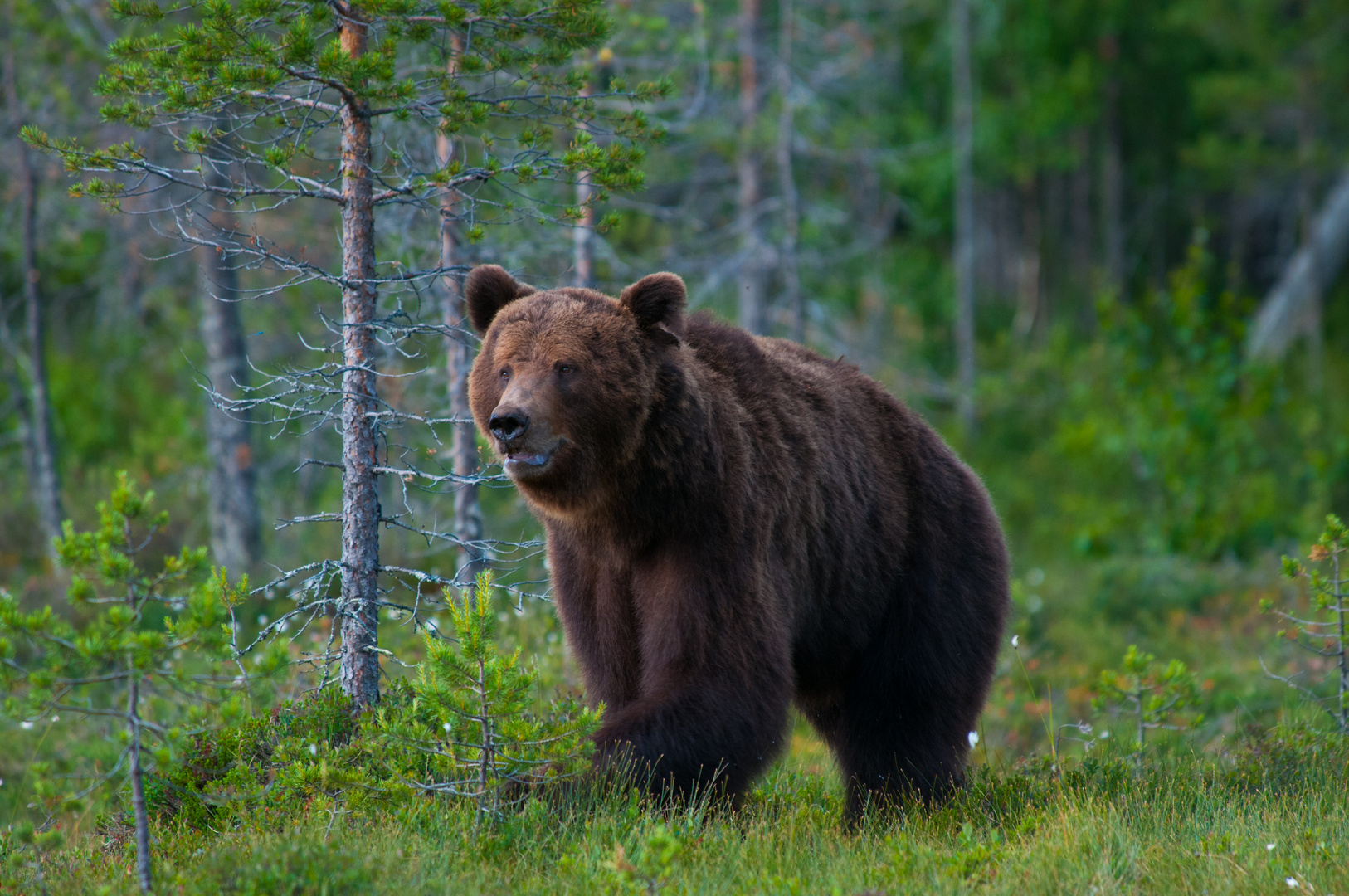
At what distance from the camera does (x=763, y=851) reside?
4594 millimetres

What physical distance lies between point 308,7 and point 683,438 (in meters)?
2.67

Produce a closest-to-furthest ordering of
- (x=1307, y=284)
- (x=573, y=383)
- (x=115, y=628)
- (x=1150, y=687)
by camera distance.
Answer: (x=115, y=628), (x=573, y=383), (x=1150, y=687), (x=1307, y=284)

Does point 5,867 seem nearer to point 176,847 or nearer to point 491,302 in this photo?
point 176,847

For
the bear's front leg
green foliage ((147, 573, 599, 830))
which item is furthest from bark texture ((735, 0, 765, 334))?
green foliage ((147, 573, 599, 830))

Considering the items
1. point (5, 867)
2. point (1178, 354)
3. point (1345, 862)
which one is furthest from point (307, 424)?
point (1178, 354)

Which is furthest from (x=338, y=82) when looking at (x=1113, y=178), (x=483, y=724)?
(x=1113, y=178)

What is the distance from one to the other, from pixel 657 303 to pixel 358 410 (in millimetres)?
1526

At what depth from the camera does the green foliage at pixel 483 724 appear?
4250 millimetres

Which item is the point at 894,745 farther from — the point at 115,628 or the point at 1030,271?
the point at 1030,271

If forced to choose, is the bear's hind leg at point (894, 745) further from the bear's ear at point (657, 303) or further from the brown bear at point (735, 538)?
the bear's ear at point (657, 303)

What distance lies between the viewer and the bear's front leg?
4777mm

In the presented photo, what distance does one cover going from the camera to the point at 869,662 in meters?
6.02

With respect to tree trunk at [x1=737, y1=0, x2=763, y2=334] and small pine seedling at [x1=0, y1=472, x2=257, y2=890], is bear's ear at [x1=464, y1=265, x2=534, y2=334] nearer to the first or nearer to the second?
small pine seedling at [x1=0, y1=472, x2=257, y2=890]

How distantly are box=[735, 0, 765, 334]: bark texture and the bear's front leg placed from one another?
958 cm
